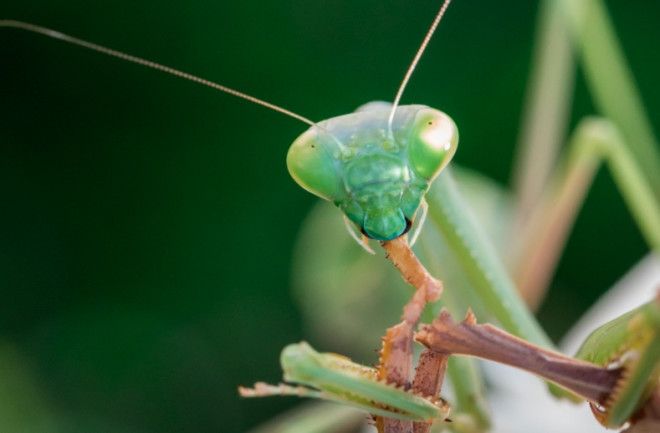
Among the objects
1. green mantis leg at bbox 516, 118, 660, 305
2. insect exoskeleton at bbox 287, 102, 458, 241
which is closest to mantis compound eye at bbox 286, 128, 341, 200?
insect exoskeleton at bbox 287, 102, 458, 241

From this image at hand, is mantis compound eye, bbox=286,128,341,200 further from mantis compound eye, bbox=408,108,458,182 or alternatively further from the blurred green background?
the blurred green background

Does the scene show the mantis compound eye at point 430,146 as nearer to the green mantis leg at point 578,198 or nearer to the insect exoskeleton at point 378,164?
the insect exoskeleton at point 378,164

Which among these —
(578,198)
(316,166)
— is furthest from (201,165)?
(316,166)

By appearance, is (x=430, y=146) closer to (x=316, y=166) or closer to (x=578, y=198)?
(x=316, y=166)

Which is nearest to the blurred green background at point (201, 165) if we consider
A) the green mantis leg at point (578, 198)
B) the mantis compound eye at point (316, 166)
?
the green mantis leg at point (578, 198)

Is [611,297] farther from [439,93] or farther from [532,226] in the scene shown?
[439,93]
